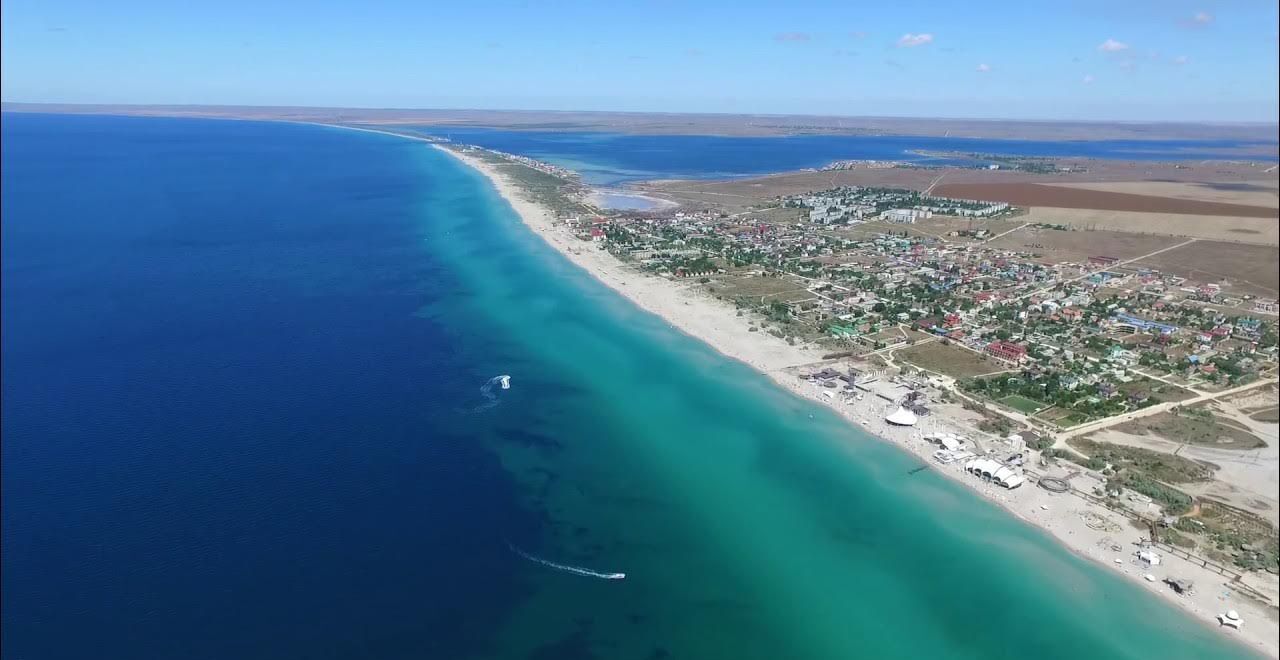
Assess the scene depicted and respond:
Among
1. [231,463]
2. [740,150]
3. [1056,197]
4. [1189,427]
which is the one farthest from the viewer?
[740,150]

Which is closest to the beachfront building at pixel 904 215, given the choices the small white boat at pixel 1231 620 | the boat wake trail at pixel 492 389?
the boat wake trail at pixel 492 389

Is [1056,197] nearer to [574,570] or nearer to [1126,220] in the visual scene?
[1126,220]

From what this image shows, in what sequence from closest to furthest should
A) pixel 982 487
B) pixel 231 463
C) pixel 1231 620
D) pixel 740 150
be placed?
pixel 1231 620, pixel 231 463, pixel 982 487, pixel 740 150

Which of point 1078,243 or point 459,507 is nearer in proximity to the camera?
point 459,507

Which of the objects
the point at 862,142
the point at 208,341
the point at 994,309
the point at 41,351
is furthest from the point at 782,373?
the point at 862,142

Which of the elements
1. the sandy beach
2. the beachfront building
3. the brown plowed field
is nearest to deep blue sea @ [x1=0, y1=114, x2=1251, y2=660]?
the sandy beach

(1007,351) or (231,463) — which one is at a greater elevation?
(1007,351)

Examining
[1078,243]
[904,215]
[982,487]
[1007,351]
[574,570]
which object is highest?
[904,215]

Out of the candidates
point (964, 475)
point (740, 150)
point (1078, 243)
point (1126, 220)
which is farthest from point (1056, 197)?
point (740, 150)

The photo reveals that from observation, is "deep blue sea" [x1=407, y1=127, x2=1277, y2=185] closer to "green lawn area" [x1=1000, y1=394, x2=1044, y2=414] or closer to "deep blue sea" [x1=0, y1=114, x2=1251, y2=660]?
"deep blue sea" [x1=0, y1=114, x2=1251, y2=660]
